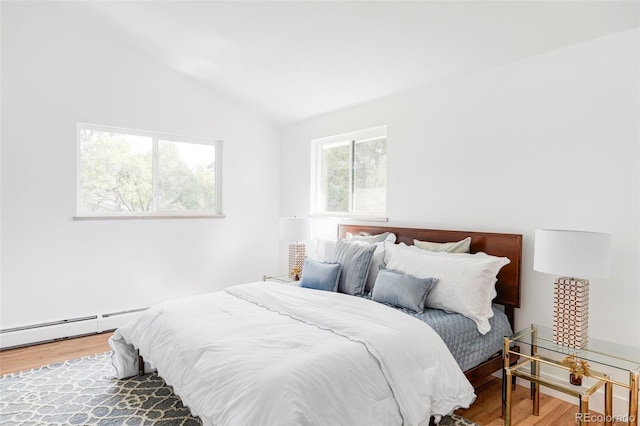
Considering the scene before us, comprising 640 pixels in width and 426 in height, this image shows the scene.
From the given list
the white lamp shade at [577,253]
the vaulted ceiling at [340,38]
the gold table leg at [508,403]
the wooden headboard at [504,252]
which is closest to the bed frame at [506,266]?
the wooden headboard at [504,252]

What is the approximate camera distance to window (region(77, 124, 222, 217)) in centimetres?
381

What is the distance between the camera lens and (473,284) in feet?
8.14

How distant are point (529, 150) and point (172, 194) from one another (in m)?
3.60

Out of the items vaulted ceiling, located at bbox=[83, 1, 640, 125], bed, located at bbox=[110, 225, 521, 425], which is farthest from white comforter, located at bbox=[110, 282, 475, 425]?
vaulted ceiling, located at bbox=[83, 1, 640, 125]

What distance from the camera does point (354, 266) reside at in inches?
121

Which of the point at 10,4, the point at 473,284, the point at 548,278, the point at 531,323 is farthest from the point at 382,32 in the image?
the point at 10,4

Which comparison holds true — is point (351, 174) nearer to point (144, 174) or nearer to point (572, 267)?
point (144, 174)

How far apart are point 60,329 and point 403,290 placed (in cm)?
321

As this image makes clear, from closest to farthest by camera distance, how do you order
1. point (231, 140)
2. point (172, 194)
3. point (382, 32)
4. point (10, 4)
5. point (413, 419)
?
1. point (413, 419)
2. point (382, 32)
3. point (10, 4)
4. point (172, 194)
5. point (231, 140)

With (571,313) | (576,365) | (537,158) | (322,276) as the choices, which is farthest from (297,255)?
(576,365)

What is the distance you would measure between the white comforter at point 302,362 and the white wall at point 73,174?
1526 mm

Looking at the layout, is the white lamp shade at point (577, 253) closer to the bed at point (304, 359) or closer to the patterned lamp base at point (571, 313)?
the patterned lamp base at point (571, 313)

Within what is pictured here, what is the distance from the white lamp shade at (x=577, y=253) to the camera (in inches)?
81.0

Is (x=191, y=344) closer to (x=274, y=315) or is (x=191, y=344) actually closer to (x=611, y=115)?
(x=274, y=315)
